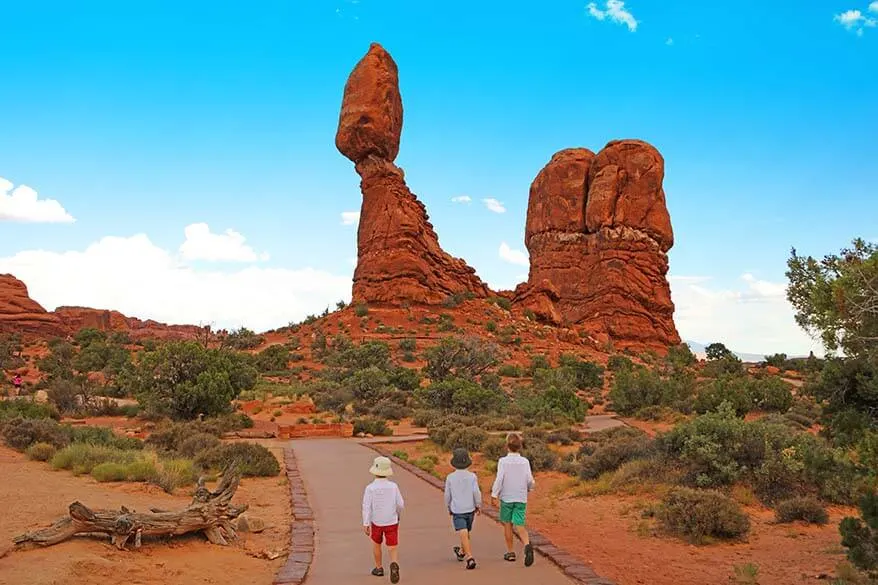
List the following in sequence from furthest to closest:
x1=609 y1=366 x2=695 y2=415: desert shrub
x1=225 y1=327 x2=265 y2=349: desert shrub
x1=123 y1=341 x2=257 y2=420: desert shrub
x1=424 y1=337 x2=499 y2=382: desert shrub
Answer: x1=225 y1=327 x2=265 y2=349: desert shrub
x1=424 y1=337 x2=499 y2=382: desert shrub
x1=609 y1=366 x2=695 y2=415: desert shrub
x1=123 y1=341 x2=257 y2=420: desert shrub

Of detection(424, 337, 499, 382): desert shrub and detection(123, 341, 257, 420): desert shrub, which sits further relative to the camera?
detection(424, 337, 499, 382): desert shrub

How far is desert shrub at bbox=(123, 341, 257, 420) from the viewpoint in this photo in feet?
82.5

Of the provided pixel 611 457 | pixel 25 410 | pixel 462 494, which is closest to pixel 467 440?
pixel 611 457

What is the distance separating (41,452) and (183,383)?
9993 mm

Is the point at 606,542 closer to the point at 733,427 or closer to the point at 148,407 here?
the point at 733,427

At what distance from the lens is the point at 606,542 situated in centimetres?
956

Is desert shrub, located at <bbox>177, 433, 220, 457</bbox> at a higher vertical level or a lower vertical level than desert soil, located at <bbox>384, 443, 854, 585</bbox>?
higher

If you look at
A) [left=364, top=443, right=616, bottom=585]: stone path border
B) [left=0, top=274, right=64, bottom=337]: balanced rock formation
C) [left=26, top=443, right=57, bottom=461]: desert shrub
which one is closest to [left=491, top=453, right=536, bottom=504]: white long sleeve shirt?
[left=364, top=443, right=616, bottom=585]: stone path border

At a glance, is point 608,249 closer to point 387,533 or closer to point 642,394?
point 642,394

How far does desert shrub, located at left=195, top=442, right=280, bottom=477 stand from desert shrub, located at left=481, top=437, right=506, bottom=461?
563cm

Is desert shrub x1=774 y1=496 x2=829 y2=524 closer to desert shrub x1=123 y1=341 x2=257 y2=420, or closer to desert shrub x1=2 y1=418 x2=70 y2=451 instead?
desert shrub x1=2 y1=418 x2=70 y2=451

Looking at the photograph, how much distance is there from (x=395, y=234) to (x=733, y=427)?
47716 millimetres

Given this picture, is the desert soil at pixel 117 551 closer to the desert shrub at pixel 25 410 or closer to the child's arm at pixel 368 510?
the child's arm at pixel 368 510

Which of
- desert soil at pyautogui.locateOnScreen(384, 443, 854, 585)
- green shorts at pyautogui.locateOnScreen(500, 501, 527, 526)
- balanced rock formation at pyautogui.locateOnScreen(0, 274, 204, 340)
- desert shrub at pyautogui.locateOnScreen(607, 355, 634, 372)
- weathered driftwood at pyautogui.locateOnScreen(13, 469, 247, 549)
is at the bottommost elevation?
desert soil at pyautogui.locateOnScreen(384, 443, 854, 585)
